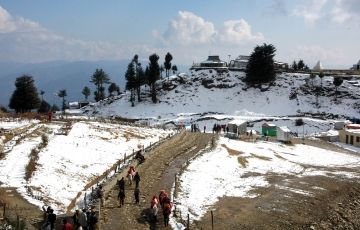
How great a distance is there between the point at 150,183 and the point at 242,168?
1372 cm

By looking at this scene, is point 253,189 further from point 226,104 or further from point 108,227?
point 226,104

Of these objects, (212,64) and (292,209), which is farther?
(212,64)

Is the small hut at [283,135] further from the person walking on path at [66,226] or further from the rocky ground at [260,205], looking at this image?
the person walking on path at [66,226]

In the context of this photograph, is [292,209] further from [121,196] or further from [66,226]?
[66,226]

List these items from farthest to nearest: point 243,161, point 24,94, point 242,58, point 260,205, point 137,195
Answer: point 242,58
point 24,94
point 243,161
point 260,205
point 137,195

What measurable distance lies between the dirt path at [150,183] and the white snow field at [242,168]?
4.89 feet

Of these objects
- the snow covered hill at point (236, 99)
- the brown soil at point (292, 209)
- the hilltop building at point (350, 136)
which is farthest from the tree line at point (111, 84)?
the brown soil at point (292, 209)

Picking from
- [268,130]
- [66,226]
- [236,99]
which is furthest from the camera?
[236,99]

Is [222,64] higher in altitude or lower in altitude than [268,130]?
higher

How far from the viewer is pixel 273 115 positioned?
93375 mm

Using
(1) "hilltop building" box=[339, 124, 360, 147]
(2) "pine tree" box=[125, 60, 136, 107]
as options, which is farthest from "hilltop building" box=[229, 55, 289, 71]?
(1) "hilltop building" box=[339, 124, 360, 147]

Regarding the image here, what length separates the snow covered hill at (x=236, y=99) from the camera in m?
94.8

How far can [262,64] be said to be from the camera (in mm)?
104688

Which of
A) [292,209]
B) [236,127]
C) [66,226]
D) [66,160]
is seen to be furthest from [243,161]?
[66,226]
